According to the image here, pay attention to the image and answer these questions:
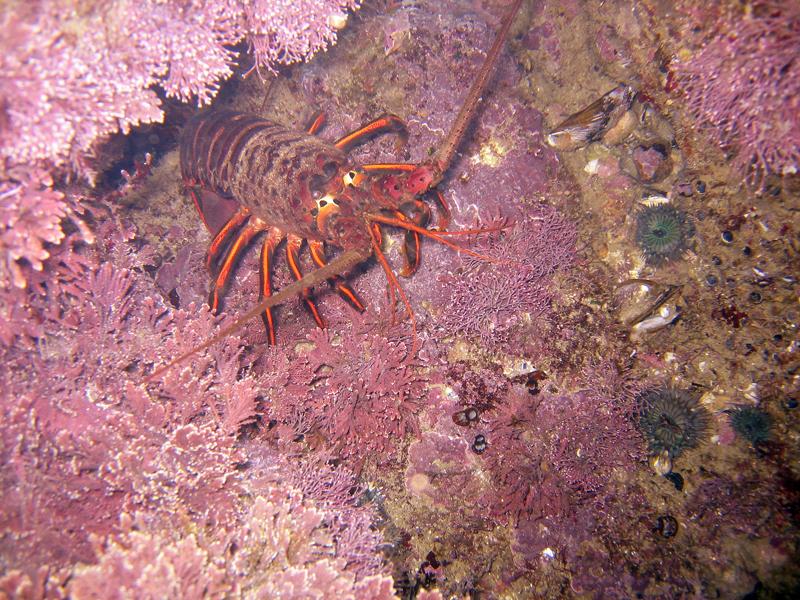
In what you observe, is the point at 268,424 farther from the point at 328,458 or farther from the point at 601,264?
the point at 601,264

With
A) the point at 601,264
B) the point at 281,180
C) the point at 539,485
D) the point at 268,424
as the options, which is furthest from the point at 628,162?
the point at 268,424

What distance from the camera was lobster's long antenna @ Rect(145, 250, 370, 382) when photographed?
7.49 feet

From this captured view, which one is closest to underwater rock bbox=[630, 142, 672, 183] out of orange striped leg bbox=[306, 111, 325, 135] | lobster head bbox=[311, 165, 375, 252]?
lobster head bbox=[311, 165, 375, 252]

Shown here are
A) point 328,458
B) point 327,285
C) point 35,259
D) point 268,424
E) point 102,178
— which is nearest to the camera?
point 35,259

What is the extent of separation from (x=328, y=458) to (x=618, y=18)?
4733 mm

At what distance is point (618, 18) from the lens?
3771 mm

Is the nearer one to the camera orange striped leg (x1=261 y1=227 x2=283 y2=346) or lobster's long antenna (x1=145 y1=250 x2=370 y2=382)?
lobster's long antenna (x1=145 y1=250 x2=370 y2=382)

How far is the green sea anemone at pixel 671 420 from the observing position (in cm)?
333

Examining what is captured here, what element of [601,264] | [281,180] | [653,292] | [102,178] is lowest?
[653,292]

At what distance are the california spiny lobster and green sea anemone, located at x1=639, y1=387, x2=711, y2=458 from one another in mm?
2106

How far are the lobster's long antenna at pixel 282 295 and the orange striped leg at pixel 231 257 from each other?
1006mm

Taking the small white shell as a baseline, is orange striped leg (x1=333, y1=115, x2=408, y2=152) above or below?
above

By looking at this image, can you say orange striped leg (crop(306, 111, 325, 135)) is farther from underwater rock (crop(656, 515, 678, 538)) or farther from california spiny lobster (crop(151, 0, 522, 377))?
underwater rock (crop(656, 515, 678, 538))

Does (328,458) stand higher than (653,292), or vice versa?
(328,458)
